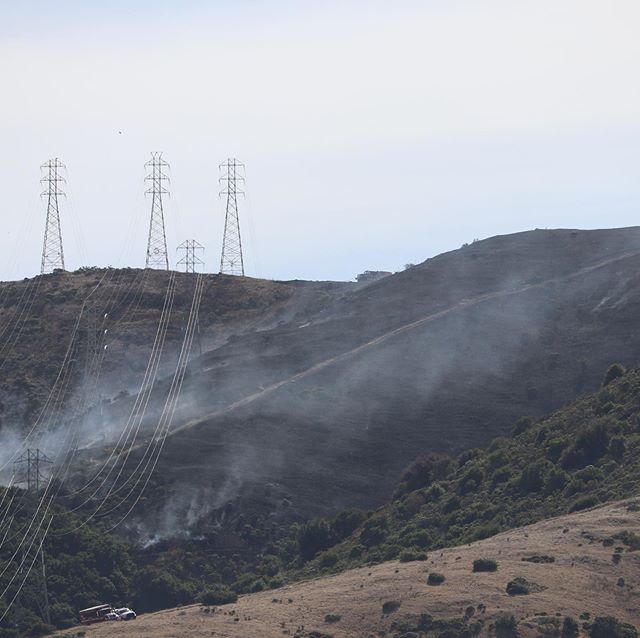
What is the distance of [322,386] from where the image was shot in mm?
123312

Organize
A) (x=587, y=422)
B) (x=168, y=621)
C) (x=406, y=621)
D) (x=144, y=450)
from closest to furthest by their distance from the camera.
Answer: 1. (x=406, y=621)
2. (x=168, y=621)
3. (x=587, y=422)
4. (x=144, y=450)

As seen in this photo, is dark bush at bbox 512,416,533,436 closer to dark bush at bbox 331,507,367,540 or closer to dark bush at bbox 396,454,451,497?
dark bush at bbox 396,454,451,497

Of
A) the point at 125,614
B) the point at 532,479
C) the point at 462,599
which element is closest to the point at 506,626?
the point at 462,599

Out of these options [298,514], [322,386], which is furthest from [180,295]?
[298,514]

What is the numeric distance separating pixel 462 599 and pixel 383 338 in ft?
221

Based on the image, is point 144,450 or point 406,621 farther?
point 144,450

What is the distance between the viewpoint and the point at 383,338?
5241 inches

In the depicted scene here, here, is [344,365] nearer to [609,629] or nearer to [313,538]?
[313,538]

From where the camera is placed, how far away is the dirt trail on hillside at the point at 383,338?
11933cm

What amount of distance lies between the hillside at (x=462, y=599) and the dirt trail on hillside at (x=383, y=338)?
43.9 metres

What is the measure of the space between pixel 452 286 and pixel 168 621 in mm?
80403

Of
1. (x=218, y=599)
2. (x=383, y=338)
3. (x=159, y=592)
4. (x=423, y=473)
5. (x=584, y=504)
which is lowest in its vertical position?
(x=159, y=592)

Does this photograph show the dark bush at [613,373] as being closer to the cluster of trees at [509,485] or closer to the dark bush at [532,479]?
the cluster of trees at [509,485]

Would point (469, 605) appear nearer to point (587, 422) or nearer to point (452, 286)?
point (587, 422)
